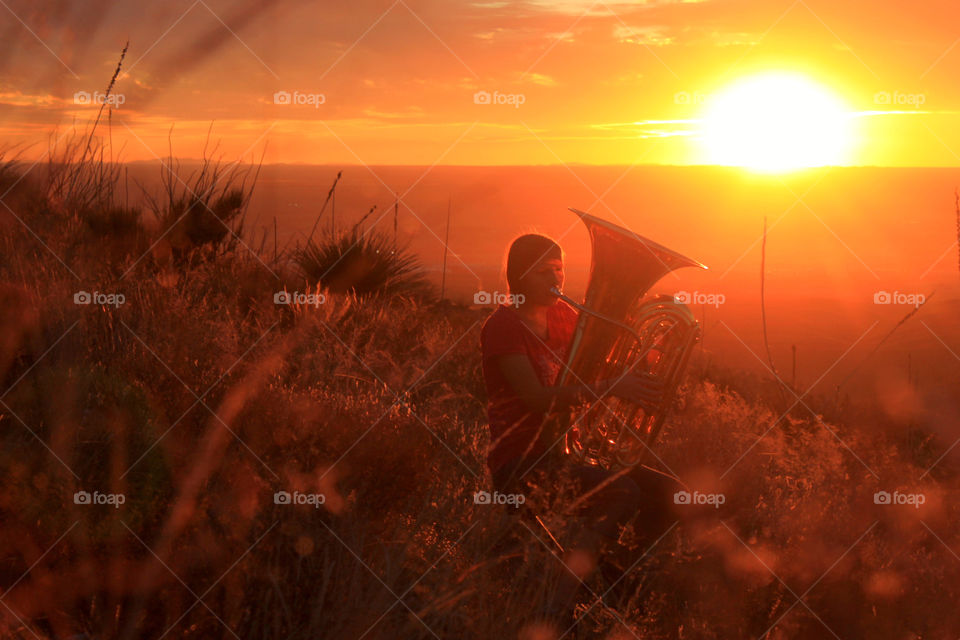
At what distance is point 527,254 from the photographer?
3977 millimetres

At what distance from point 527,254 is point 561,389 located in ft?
2.27

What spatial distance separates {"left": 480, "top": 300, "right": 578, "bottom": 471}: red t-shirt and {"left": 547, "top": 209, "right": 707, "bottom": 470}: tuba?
109mm

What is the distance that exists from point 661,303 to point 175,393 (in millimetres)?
2684

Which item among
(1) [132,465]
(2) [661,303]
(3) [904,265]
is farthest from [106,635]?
(3) [904,265]

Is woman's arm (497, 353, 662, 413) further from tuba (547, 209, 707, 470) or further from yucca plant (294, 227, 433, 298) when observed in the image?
yucca plant (294, 227, 433, 298)

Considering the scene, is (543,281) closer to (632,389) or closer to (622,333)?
(622,333)

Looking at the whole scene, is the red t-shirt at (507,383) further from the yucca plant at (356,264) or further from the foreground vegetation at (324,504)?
the yucca plant at (356,264)

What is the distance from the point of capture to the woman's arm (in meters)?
3.70

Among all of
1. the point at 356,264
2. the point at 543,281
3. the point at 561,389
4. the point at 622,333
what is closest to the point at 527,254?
the point at 543,281

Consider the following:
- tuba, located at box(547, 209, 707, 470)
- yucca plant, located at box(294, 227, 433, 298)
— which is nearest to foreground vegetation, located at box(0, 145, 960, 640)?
tuba, located at box(547, 209, 707, 470)

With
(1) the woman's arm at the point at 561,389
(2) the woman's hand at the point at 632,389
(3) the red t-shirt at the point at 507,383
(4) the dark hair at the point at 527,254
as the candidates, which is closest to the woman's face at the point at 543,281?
(4) the dark hair at the point at 527,254

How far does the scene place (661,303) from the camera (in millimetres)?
3926

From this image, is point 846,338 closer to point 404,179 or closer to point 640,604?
point 640,604

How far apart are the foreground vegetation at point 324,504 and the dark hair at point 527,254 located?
0.95 meters
